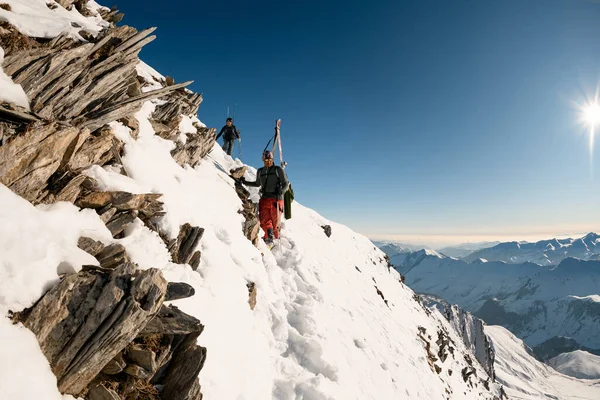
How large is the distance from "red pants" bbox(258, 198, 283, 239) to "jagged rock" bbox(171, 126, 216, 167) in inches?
149

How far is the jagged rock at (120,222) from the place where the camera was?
23.4 feet

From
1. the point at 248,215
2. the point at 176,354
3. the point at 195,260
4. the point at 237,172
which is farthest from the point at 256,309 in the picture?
the point at 237,172

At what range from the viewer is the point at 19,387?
3.93m

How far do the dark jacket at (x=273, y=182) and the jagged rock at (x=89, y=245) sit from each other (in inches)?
351

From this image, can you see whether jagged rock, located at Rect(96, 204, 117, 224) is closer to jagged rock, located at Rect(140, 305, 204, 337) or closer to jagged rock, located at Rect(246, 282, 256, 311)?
jagged rock, located at Rect(140, 305, 204, 337)

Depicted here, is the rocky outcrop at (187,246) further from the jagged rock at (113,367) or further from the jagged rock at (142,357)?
the jagged rock at (113,367)

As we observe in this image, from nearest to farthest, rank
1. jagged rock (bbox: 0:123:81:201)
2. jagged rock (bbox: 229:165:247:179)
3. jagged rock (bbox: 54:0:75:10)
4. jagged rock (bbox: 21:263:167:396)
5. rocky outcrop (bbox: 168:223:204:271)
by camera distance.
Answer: jagged rock (bbox: 21:263:167:396) < jagged rock (bbox: 0:123:81:201) < rocky outcrop (bbox: 168:223:204:271) < jagged rock (bbox: 54:0:75:10) < jagged rock (bbox: 229:165:247:179)

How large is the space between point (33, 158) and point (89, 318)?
138 inches

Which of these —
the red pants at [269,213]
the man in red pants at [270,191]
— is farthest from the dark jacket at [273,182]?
the red pants at [269,213]

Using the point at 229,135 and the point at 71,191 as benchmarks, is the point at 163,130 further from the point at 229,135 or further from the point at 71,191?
the point at 229,135

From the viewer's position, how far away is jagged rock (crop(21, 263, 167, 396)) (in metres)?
4.61

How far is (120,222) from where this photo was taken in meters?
7.34

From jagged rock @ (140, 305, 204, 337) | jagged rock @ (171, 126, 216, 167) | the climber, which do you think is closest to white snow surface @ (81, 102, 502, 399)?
jagged rock @ (171, 126, 216, 167)

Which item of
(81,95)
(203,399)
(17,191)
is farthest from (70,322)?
(81,95)
